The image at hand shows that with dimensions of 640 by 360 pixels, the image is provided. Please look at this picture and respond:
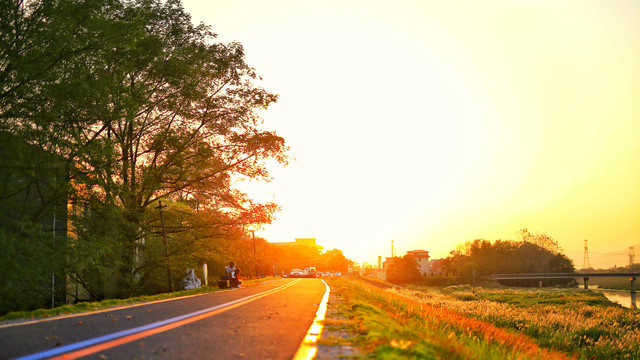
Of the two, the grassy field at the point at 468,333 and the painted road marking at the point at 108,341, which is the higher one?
the painted road marking at the point at 108,341

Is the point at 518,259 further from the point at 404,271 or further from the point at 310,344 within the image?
the point at 310,344

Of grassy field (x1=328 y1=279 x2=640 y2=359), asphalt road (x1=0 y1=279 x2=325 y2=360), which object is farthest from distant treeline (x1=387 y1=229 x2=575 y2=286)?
asphalt road (x1=0 y1=279 x2=325 y2=360)

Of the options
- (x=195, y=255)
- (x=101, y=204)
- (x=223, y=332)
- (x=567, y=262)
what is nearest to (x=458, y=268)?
(x=567, y=262)

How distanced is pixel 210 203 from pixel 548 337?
18.3 meters

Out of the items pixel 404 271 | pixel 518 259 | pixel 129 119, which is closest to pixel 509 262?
pixel 518 259

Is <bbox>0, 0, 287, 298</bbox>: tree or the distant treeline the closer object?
<bbox>0, 0, 287, 298</bbox>: tree

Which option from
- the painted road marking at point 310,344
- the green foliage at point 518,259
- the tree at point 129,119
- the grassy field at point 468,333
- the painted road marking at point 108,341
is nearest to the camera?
the painted road marking at point 108,341

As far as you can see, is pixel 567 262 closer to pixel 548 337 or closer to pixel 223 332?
pixel 548 337

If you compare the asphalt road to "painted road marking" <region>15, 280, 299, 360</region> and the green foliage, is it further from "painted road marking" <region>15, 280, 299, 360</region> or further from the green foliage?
the green foliage

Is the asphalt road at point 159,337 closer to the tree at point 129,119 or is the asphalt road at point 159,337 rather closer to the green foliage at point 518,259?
the tree at point 129,119

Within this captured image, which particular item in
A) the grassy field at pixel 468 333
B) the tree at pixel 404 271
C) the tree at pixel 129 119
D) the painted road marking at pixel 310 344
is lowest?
the tree at pixel 404 271

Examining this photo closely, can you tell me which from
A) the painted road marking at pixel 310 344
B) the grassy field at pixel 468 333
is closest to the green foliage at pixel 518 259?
the grassy field at pixel 468 333

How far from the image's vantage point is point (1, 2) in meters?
16.4

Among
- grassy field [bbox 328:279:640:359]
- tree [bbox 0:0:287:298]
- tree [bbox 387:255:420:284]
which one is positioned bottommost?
tree [bbox 387:255:420:284]
